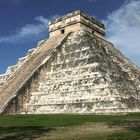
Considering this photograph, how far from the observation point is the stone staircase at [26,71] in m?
22.0

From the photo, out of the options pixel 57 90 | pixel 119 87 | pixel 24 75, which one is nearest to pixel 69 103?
pixel 57 90

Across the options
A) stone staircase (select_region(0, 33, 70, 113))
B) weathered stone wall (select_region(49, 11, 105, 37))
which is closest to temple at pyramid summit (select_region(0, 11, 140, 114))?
stone staircase (select_region(0, 33, 70, 113))

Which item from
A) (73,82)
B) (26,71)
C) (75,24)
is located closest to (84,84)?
(73,82)

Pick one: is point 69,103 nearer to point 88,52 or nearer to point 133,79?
point 88,52

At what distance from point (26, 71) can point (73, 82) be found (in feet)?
17.7

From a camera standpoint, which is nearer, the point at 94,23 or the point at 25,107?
the point at 25,107

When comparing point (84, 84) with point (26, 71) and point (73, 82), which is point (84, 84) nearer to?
point (73, 82)

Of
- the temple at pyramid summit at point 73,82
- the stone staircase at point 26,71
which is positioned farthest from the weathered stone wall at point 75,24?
the stone staircase at point 26,71

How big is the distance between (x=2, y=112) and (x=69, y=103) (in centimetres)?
435

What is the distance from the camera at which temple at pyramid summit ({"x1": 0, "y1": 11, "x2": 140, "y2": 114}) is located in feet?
62.4

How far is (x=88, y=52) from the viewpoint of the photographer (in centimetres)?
2252

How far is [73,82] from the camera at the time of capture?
20766 mm

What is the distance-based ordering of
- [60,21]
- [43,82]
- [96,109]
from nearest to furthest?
[96,109], [43,82], [60,21]

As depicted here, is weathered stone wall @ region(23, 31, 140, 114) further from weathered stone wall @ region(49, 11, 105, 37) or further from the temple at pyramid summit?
weathered stone wall @ region(49, 11, 105, 37)
